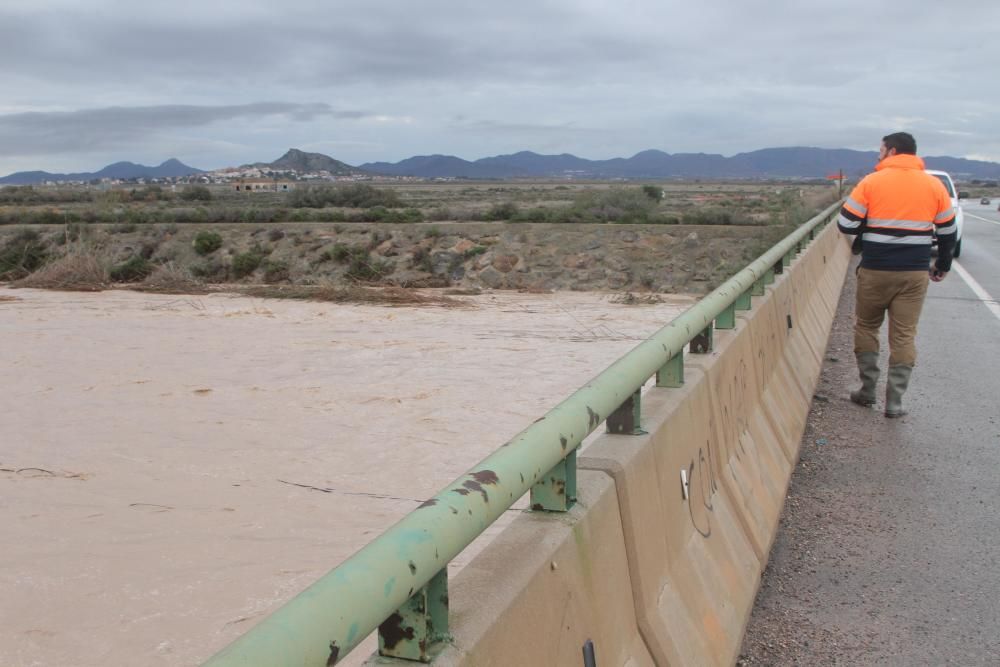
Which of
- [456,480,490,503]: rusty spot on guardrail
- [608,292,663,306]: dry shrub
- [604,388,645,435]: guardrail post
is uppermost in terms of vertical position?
[456,480,490,503]: rusty spot on guardrail

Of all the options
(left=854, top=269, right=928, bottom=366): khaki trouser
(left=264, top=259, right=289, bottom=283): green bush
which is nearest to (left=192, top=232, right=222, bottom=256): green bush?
(left=264, top=259, right=289, bottom=283): green bush

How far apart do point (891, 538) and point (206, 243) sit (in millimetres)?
34204

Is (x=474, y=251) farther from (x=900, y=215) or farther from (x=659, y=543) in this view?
(x=659, y=543)

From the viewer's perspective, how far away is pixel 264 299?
23953mm

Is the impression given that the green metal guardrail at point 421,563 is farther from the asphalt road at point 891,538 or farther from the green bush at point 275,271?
the green bush at point 275,271

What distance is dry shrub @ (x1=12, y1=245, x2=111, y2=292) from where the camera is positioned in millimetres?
26797

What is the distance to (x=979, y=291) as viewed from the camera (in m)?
17.8

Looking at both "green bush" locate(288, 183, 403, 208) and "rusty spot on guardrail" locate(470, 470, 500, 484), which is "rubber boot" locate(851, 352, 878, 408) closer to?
"rusty spot on guardrail" locate(470, 470, 500, 484)

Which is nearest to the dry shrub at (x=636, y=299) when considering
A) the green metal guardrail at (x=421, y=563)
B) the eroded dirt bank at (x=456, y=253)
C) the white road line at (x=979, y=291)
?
the eroded dirt bank at (x=456, y=253)

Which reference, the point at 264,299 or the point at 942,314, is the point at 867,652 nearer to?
Answer: the point at 942,314

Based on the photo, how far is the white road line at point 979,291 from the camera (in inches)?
606

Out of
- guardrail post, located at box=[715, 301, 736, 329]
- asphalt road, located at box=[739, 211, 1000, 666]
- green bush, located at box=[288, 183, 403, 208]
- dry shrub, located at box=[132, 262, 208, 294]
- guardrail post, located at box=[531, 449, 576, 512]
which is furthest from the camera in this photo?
green bush, located at box=[288, 183, 403, 208]

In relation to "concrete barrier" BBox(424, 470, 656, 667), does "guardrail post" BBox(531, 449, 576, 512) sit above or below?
above

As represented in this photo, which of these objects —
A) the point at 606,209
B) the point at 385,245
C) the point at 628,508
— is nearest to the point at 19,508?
the point at 628,508
